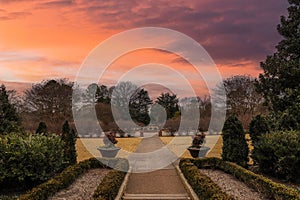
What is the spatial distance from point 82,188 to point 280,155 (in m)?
6.49

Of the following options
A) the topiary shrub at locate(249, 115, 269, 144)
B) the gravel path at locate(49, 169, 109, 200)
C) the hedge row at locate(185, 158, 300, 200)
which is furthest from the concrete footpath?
the topiary shrub at locate(249, 115, 269, 144)

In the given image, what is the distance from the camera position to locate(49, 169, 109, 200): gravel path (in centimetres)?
827

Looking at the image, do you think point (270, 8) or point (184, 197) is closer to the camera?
point (184, 197)

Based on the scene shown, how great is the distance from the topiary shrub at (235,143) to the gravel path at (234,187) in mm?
804

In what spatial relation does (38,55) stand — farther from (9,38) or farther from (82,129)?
(82,129)

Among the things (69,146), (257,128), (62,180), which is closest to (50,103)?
(69,146)

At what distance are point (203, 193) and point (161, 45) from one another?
893 cm

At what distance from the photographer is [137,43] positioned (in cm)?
1423

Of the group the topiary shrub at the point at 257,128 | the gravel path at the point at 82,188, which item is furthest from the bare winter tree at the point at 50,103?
the topiary shrub at the point at 257,128

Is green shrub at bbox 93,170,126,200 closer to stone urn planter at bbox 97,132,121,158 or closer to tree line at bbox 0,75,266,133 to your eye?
stone urn planter at bbox 97,132,121,158

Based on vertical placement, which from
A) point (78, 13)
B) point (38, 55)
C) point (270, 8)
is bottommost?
point (38, 55)

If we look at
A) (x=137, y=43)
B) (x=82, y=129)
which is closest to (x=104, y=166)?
(x=137, y=43)

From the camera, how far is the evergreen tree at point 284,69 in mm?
14336

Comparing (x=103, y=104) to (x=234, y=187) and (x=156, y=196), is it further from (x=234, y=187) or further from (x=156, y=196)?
(x=156, y=196)
